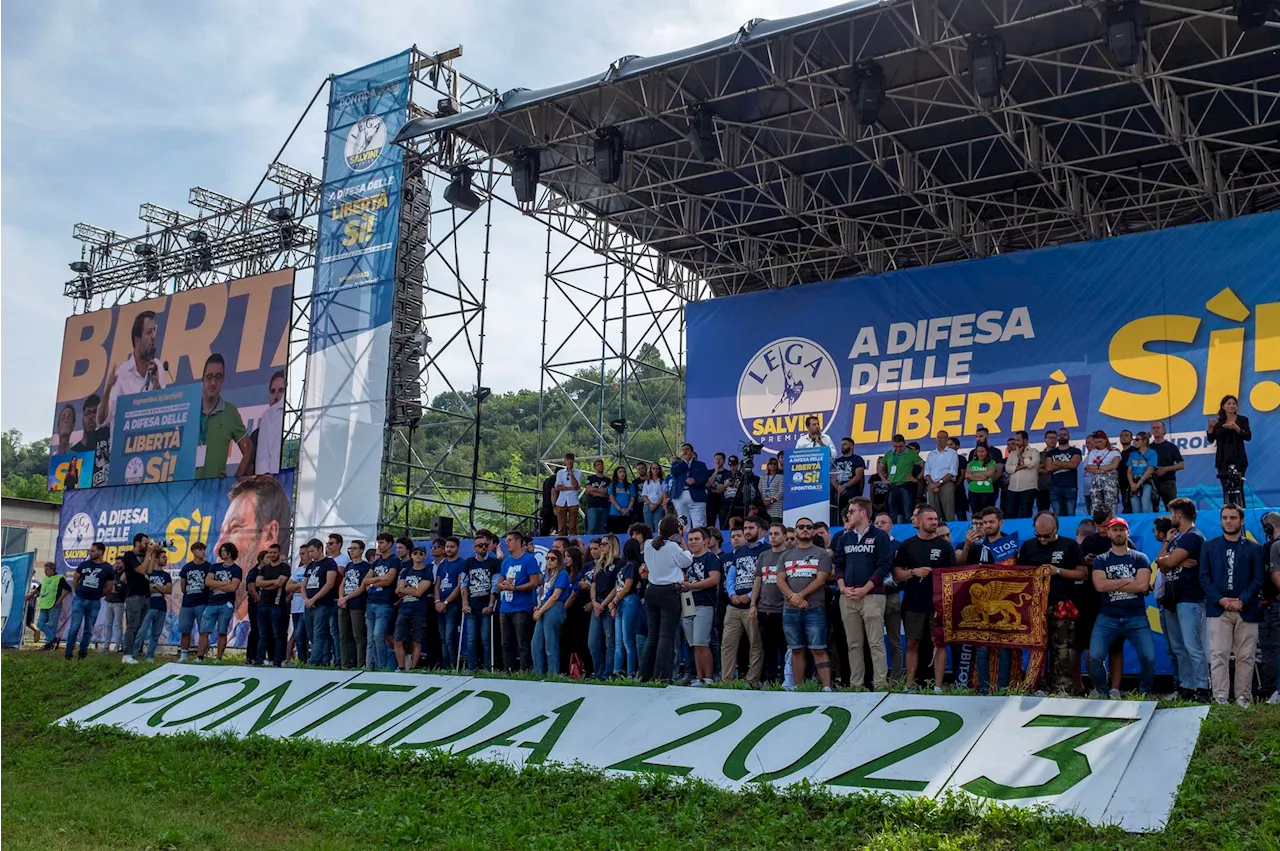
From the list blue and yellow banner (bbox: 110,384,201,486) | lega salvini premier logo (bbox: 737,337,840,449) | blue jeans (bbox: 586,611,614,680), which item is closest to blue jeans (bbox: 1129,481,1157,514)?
blue jeans (bbox: 586,611,614,680)

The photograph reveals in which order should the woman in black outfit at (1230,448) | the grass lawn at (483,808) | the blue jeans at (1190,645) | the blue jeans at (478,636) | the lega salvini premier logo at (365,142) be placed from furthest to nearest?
the lega salvini premier logo at (365,142) < the woman in black outfit at (1230,448) < the blue jeans at (478,636) < the blue jeans at (1190,645) < the grass lawn at (483,808)

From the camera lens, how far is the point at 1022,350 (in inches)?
741

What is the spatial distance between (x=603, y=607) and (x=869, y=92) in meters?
8.63

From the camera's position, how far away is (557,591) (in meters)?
11.9

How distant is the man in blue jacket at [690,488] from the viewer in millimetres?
16766

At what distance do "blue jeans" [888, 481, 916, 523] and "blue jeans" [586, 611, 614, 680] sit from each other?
16.5ft

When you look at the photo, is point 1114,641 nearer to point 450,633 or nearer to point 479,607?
point 479,607

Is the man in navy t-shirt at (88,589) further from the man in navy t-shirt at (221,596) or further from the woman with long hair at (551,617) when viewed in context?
the woman with long hair at (551,617)

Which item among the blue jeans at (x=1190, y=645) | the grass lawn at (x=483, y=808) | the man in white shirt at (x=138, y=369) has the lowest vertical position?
the grass lawn at (x=483, y=808)

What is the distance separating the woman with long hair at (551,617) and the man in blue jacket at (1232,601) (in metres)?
5.86

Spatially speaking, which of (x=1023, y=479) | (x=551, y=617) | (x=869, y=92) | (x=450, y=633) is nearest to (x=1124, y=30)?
(x=869, y=92)

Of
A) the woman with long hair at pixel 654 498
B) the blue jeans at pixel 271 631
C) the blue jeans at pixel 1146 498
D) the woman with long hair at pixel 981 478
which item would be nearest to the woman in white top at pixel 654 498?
the woman with long hair at pixel 654 498

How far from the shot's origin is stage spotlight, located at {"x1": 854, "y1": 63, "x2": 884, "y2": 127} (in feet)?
53.3

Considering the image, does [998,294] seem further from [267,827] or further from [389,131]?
[267,827]
